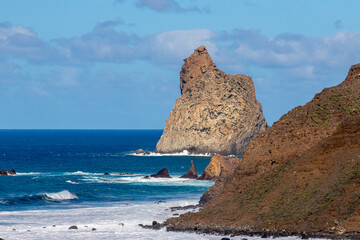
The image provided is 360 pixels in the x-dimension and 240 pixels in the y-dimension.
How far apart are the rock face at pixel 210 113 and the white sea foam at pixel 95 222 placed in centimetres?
10391

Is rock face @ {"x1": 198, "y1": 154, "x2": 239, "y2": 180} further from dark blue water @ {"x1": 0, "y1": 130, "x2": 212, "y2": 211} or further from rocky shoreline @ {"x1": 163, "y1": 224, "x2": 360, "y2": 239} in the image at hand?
rocky shoreline @ {"x1": 163, "y1": 224, "x2": 360, "y2": 239}

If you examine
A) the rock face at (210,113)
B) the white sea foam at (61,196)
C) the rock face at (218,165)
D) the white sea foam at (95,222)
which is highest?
the rock face at (210,113)

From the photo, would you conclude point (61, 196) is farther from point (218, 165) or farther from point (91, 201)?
point (218, 165)

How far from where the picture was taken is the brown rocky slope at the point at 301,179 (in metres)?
39.1

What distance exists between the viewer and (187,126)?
569 feet

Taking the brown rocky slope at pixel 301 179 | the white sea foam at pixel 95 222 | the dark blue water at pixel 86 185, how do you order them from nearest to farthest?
the brown rocky slope at pixel 301 179
the white sea foam at pixel 95 222
the dark blue water at pixel 86 185

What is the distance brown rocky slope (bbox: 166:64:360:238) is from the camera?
128ft

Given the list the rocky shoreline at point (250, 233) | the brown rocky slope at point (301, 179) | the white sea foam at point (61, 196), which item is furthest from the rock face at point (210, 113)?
the rocky shoreline at point (250, 233)

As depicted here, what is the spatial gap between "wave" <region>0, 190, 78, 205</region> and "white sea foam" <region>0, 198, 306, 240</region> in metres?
8.78

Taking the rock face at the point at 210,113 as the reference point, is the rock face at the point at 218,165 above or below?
below

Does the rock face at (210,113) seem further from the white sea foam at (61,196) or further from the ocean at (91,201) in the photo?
the white sea foam at (61,196)

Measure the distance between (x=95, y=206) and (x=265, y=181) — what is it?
2566 cm

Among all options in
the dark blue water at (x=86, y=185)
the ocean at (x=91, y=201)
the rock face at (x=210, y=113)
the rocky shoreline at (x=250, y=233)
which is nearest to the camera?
the rocky shoreline at (x=250, y=233)

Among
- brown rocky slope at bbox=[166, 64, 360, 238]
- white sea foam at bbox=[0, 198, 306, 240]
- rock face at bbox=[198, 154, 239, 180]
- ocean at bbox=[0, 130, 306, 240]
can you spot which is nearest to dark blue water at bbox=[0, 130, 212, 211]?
ocean at bbox=[0, 130, 306, 240]
